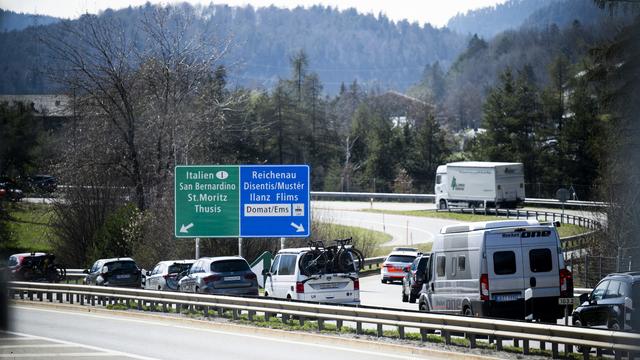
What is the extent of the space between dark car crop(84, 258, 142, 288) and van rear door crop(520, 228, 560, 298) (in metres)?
21.3

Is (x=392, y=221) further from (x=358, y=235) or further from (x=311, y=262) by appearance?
(x=311, y=262)

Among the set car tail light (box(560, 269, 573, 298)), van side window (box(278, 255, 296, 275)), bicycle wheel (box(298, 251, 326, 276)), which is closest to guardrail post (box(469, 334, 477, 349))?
car tail light (box(560, 269, 573, 298))

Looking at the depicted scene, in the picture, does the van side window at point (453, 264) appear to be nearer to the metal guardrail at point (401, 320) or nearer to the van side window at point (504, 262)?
the van side window at point (504, 262)

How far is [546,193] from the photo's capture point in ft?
270

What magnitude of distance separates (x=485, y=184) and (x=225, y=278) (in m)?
42.3

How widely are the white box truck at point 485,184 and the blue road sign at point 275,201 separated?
1448 inches

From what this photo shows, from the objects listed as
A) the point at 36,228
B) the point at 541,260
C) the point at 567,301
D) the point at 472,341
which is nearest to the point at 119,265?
the point at 541,260

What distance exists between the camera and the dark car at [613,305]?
1691cm

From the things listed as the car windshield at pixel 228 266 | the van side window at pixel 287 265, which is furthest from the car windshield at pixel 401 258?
the van side window at pixel 287 265

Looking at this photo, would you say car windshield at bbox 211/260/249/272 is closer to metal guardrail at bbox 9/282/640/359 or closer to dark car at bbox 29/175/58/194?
metal guardrail at bbox 9/282/640/359

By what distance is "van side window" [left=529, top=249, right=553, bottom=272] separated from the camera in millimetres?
19812

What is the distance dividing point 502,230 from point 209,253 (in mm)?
24263

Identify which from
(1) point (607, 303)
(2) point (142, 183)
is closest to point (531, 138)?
(2) point (142, 183)

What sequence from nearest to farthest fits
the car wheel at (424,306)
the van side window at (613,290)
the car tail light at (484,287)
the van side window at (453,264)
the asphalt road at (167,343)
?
the van side window at (613,290) < the asphalt road at (167,343) < the car tail light at (484,287) < the van side window at (453,264) < the car wheel at (424,306)
